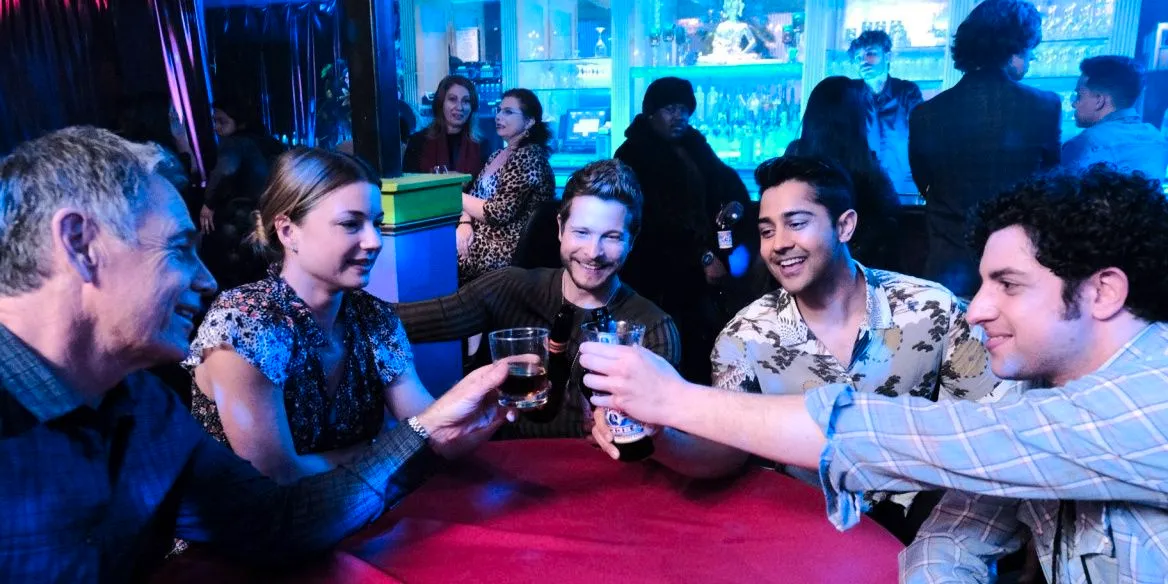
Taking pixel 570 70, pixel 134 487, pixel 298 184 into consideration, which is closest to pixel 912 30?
pixel 570 70

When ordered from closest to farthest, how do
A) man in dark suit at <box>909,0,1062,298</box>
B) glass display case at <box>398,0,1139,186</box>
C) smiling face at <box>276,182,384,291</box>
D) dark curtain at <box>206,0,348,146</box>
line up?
smiling face at <box>276,182,384,291</box>, man in dark suit at <box>909,0,1062,298</box>, glass display case at <box>398,0,1139,186</box>, dark curtain at <box>206,0,348,146</box>

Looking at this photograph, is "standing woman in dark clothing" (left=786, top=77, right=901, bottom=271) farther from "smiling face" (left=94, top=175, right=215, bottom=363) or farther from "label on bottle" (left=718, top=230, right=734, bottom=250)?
"smiling face" (left=94, top=175, right=215, bottom=363)

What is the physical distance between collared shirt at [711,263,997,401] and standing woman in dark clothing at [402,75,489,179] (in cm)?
286

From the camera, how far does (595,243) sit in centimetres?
240

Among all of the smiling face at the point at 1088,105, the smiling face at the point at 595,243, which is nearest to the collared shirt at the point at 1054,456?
the smiling face at the point at 595,243

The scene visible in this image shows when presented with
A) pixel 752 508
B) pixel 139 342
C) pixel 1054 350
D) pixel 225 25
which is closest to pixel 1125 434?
pixel 1054 350

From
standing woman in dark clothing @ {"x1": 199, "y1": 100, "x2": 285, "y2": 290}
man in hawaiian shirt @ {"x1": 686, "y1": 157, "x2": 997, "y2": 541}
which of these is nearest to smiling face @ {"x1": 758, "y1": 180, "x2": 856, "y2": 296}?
man in hawaiian shirt @ {"x1": 686, "y1": 157, "x2": 997, "y2": 541}

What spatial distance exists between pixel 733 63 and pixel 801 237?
4017 mm

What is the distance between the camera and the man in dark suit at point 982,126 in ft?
11.0

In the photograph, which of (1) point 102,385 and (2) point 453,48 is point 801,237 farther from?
(2) point 453,48

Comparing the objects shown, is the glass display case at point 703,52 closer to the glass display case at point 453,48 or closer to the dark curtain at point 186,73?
the glass display case at point 453,48

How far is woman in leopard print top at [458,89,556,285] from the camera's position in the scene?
12.8 feet

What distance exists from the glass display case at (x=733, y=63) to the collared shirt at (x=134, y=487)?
183 inches

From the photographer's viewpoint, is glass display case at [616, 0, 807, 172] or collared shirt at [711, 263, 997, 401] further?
glass display case at [616, 0, 807, 172]
